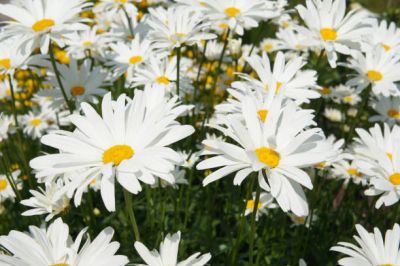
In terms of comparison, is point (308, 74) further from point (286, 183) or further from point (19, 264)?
point (19, 264)

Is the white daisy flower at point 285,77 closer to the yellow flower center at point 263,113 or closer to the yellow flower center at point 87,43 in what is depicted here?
the yellow flower center at point 263,113

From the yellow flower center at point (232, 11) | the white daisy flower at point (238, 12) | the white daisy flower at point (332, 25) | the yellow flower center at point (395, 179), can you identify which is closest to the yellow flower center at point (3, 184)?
the white daisy flower at point (238, 12)

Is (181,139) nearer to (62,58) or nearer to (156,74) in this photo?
(156,74)

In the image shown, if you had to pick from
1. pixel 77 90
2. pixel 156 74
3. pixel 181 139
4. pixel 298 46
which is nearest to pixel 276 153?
pixel 181 139

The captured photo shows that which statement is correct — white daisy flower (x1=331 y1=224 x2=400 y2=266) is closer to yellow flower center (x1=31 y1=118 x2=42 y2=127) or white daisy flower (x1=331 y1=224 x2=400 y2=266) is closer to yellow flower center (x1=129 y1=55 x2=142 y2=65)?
yellow flower center (x1=129 y1=55 x2=142 y2=65)

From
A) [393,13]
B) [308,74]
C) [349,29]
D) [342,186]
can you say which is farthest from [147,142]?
[393,13]

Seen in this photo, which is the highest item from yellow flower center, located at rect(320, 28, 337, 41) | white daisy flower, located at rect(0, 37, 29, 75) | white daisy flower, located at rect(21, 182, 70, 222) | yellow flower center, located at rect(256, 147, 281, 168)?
yellow flower center, located at rect(320, 28, 337, 41)

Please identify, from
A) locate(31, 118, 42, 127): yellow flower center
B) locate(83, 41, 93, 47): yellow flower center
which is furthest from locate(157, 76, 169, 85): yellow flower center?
locate(31, 118, 42, 127): yellow flower center

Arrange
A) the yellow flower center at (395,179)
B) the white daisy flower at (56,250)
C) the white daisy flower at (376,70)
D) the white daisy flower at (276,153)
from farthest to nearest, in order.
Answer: the white daisy flower at (376,70), the yellow flower center at (395,179), the white daisy flower at (276,153), the white daisy flower at (56,250)
